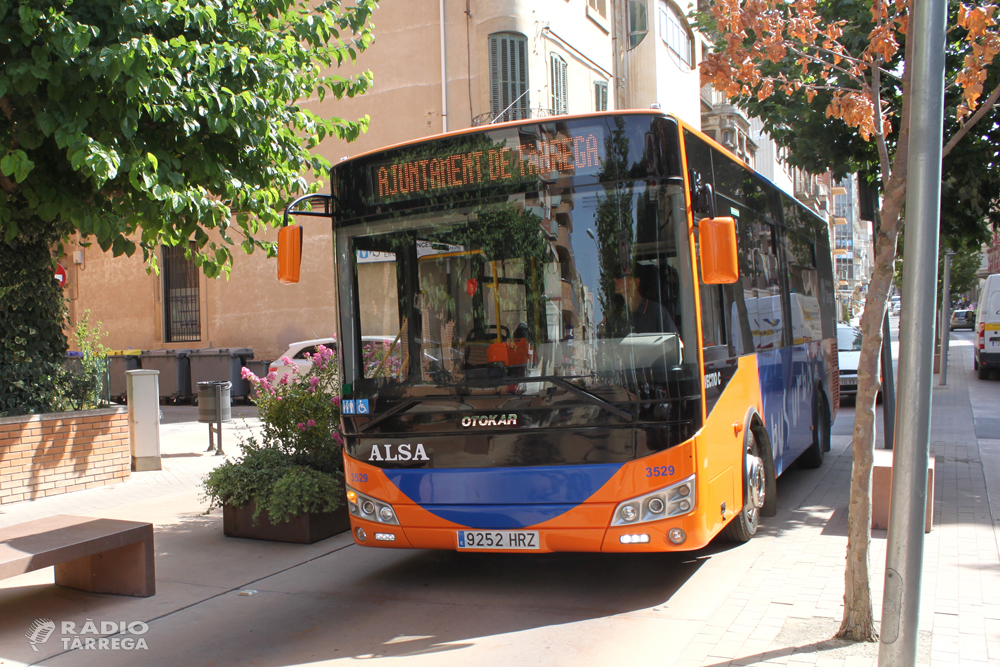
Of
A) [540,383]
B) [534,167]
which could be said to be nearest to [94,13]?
[534,167]

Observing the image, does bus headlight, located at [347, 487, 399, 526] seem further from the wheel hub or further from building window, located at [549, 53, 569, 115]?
building window, located at [549, 53, 569, 115]

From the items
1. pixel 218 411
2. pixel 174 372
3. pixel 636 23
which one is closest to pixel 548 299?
pixel 218 411

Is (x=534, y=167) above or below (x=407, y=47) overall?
below

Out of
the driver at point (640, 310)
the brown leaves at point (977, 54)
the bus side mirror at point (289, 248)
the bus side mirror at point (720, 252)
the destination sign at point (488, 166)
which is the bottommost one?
the driver at point (640, 310)

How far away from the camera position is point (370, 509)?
5621 millimetres

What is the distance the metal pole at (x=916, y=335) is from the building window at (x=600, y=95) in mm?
20109

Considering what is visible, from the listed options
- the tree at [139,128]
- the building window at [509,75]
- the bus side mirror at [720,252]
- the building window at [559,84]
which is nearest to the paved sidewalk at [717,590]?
the bus side mirror at [720,252]

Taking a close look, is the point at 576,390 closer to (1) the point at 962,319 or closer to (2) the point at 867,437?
(2) the point at 867,437

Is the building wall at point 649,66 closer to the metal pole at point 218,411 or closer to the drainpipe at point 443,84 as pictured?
the drainpipe at point 443,84

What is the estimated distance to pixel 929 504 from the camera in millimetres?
6855

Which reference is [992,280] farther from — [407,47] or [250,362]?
[250,362]

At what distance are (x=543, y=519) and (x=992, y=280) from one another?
910 inches

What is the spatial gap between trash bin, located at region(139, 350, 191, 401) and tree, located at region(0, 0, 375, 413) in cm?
1118

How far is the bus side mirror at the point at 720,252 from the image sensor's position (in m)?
4.69
